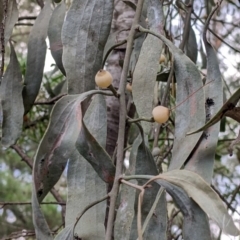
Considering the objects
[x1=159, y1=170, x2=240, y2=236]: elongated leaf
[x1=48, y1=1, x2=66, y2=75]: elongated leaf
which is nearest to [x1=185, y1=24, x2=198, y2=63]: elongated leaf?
[x1=48, y1=1, x2=66, y2=75]: elongated leaf

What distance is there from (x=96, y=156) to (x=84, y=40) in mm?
144

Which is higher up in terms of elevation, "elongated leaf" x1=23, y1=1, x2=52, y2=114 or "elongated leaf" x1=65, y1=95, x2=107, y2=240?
"elongated leaf" x1=23, y1=1, x2=52, y2=114

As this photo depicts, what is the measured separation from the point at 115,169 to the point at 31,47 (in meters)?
0.32

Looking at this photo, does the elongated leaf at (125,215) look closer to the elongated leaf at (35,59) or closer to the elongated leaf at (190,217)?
the elongated leaf at (190,217)

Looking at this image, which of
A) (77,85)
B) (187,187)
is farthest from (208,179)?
(77,85)

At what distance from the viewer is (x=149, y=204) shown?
0.56 meters

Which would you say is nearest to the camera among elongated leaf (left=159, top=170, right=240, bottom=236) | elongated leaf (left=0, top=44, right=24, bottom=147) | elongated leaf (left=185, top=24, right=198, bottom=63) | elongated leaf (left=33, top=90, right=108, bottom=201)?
elongated leaf (left=159, top=170, right=240, bottom=236)

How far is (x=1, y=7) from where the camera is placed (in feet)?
2.55

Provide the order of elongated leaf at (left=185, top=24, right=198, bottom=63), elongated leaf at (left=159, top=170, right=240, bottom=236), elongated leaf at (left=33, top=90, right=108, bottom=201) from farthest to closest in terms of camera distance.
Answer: elongated leaf at (left=185, top=24, right=198, bottom=63) < elongated leaf at (left=33, top=90, right=108, bottom=201) < elongated leaf at (left=159, top=170, right=240, bottom=236)

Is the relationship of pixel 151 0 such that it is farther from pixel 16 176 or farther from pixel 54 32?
pixel 16 176

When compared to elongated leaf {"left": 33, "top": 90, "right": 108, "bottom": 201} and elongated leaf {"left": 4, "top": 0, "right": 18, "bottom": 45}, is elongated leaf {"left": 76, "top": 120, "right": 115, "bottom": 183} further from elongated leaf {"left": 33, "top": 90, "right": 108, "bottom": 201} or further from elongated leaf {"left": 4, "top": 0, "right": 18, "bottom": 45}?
elongated leaf {"left": 4, "top": 0, "right": 18, "bottom": 45}

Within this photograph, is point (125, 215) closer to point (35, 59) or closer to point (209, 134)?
point (209, 134)

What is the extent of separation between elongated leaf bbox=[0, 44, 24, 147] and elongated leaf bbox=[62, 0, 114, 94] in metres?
0.15

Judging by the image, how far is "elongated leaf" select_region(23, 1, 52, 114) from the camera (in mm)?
741
